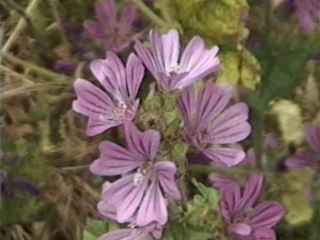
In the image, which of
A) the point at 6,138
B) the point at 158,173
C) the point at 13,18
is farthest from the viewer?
the point at 13,18

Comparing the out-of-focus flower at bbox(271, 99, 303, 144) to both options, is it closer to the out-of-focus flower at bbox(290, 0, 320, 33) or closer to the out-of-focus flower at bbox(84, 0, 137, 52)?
the out-of-focus flower at bbox(290, 0, 320, 33)

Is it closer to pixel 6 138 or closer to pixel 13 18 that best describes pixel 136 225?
pixel 6 138

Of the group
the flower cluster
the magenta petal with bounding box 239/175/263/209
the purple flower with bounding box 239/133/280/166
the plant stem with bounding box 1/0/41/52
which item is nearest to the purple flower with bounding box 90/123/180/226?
the flower cluster

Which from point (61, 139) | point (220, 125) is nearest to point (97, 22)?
point (61, 139)

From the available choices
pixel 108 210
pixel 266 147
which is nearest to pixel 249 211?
pixel 108 210

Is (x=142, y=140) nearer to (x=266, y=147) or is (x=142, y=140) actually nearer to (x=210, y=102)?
(x=210, y=102)
